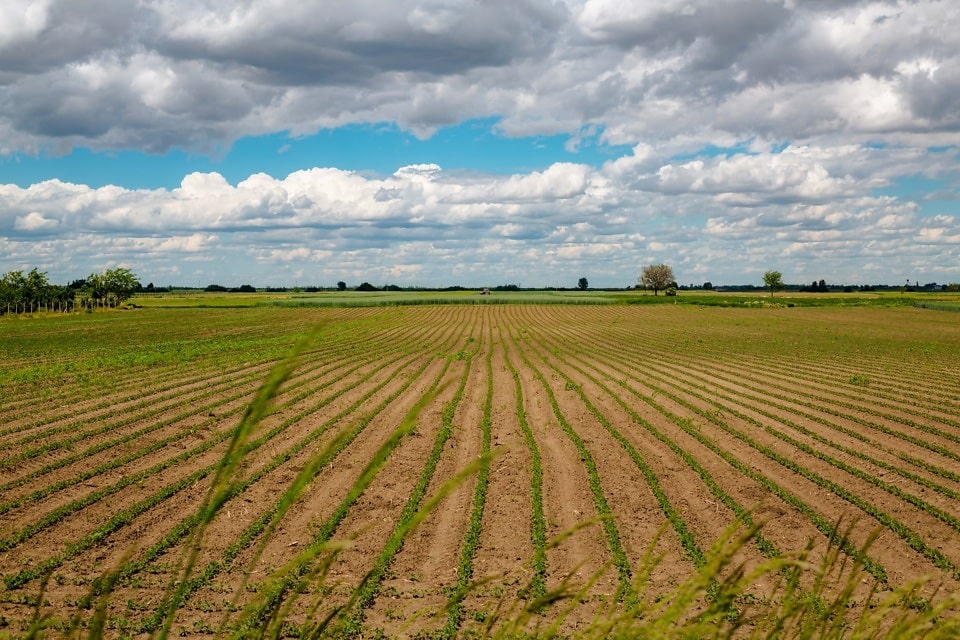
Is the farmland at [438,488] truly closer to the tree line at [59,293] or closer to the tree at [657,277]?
the tree line at [59,293]

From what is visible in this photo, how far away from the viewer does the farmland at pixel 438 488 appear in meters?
5.14

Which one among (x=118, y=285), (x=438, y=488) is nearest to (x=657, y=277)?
(x=118, y=285)

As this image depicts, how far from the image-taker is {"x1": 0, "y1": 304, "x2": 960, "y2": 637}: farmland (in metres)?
5.14

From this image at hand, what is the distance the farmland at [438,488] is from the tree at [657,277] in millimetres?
128570

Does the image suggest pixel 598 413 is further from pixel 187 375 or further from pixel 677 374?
pixel 187 375

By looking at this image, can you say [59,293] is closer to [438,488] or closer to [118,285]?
[118,285]

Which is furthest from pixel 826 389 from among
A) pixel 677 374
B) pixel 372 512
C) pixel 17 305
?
pixel 17 305

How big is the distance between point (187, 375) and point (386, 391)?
27.0ft

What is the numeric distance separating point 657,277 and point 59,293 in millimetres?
111066

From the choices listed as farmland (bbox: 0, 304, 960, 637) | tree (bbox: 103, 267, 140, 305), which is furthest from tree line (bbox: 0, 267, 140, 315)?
farmland (bbox: 0, 304, 960, 637)

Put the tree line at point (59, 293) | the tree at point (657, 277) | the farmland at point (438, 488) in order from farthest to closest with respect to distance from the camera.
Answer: the tree at point (657, 277) → the tree line at point (59, 293) → the farmland at point (438, 488)

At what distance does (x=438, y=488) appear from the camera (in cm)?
1204

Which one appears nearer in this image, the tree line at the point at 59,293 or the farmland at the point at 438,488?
the farmland at the point at 438,488

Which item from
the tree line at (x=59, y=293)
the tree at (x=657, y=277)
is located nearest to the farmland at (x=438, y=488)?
the tree line at (x=59, y=293)
